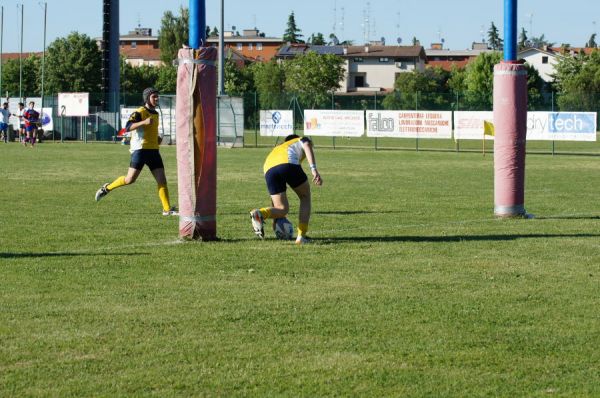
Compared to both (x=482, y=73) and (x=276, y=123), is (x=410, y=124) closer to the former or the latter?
(x=276, y=123)

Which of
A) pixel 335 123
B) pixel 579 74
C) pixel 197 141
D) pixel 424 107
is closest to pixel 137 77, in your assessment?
pixel 579 74

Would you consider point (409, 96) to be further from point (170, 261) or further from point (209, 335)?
point (209, 335)

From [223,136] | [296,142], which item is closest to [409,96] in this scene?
[223,136]

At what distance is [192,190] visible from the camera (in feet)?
46.9

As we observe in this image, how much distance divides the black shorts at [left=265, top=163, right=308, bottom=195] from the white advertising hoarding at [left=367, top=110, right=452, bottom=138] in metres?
30.2

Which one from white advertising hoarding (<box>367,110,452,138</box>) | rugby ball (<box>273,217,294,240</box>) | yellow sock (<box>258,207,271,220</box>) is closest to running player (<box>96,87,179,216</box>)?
rugby ball (<box>273,217,294,240</box>)

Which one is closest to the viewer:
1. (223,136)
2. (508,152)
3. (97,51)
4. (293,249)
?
(293,249)

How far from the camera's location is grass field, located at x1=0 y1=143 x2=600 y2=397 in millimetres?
7262

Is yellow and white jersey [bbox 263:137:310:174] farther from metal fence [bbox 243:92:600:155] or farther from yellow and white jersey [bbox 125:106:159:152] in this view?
metal fence [bbox 243:92:600:155]

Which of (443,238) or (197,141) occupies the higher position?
(197,141)

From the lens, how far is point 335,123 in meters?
47.6

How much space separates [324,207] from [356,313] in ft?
33.7

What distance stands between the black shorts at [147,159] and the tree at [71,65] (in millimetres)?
93113

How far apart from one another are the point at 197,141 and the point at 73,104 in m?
45.3
